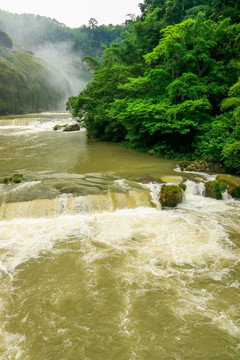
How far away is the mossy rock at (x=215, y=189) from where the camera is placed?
8.38 m

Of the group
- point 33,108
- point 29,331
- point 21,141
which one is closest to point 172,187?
point 29,331

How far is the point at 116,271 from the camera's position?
192 inches

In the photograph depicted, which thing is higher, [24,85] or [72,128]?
[24,85]

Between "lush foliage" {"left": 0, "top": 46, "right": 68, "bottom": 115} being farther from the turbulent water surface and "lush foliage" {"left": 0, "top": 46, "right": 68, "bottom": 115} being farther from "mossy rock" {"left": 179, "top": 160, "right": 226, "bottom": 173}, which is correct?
the turbulent water surface

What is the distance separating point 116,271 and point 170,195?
3.72m

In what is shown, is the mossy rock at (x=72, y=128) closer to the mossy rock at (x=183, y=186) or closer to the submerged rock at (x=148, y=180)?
the submerged rock at (x=148, y=180)

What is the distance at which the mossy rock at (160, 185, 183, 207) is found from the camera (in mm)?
7816

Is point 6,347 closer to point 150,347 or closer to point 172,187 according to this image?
point 150,347

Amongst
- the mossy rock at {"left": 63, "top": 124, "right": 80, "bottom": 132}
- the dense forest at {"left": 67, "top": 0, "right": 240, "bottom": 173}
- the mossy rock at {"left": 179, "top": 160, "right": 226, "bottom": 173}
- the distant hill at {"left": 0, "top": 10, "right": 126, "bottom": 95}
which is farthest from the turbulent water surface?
the distant hill at {"left": 0, "top": 10, "right": 126, "bottom": 95}

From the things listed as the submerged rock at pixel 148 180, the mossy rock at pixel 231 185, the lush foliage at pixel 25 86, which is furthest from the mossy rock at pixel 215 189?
the lush foliage at pixel 25 86

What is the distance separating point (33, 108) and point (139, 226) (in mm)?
43493

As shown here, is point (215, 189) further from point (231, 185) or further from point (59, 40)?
point (59, 40)

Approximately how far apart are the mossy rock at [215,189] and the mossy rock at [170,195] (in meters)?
1.15

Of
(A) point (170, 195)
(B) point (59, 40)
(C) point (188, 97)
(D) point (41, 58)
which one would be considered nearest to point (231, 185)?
(A) point (170, 195)
